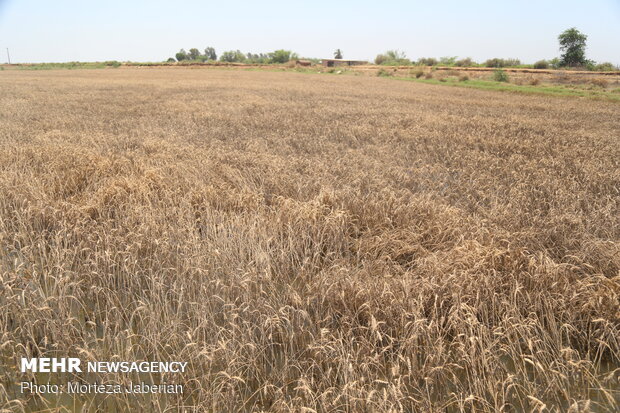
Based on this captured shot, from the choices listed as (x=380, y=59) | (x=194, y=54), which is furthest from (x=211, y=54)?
(x=380, y=59)

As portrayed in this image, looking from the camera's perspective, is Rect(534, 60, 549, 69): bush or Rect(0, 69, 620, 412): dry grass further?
Rect(534, 60, 549, 69): bush

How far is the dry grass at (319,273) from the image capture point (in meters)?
2.72

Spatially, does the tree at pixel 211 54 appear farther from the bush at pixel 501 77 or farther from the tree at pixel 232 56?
the bush at pixel 501 77

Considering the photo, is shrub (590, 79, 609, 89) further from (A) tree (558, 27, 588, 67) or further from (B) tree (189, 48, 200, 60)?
(B) tree (189, 48, 200, 60)

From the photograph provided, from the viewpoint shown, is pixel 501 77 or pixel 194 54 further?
pixel 194 54

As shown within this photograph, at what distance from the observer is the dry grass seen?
2719 millimetres

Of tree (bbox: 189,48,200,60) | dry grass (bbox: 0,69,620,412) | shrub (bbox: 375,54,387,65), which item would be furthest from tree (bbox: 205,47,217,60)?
dry grass (bbox: 0,69,620,412)

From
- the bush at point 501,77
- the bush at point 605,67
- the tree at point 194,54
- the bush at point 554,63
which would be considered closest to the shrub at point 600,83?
the bush at point 501,77

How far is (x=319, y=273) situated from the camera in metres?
3.94

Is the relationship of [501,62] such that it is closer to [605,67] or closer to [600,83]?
[605,67]

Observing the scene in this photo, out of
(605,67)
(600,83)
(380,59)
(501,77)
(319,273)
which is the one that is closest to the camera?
(319,273)

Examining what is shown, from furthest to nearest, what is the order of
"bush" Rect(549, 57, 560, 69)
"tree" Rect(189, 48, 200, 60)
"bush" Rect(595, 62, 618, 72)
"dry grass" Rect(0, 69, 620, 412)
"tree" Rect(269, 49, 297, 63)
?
"tree" Rect(189, 48, 200, 60) < "tree" Rect(269, 49, 297, 63) < "bush" Rect(549, 57, 560, 69) < "bush" Rect(595, 62, 618, 72) < "dry grass" Rect(0, 69, 620, 412)

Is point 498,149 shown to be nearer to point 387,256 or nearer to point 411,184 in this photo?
point 411,184

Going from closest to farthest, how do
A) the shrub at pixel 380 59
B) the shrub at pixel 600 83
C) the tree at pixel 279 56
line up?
the shrub at pixel 600 83, the shrub at pixel 380 59, the tree at pixel 279 56
